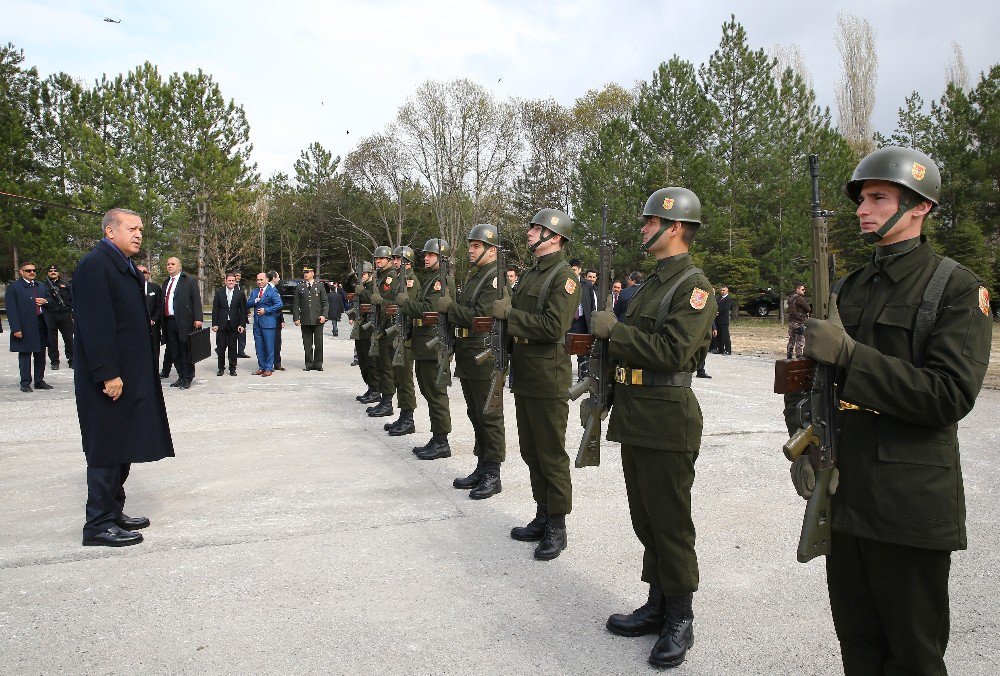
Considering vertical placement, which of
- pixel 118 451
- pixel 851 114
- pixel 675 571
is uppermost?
pixel 851 114

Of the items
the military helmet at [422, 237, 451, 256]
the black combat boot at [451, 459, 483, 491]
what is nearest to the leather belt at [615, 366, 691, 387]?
the black combat boot at [451, 459, 483, 491]

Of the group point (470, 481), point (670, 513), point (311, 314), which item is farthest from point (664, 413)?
point (311, 314)

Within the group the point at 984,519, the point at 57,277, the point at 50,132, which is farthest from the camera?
the point at 50,132

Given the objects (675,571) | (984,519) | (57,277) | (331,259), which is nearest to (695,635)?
(675,571)

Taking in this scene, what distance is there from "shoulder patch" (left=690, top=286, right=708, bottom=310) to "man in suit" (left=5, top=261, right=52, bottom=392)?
11.0m

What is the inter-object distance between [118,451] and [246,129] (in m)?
40.5

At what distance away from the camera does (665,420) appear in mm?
3273

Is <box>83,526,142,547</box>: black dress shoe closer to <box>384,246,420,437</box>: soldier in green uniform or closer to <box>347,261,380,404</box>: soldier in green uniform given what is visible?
<box>384,246,420,437</box>: soldier in green uniform

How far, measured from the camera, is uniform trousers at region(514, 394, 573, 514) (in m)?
4.50

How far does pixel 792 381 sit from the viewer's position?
2.39 meters

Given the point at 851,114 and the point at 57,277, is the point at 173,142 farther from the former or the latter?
the point at 851,114

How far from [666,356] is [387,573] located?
2.09m

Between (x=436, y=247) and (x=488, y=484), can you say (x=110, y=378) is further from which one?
(x=436, y=247)

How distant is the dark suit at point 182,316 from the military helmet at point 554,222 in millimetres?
8285
